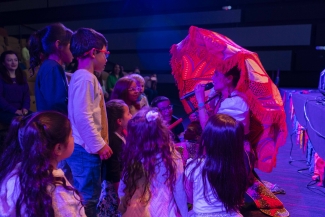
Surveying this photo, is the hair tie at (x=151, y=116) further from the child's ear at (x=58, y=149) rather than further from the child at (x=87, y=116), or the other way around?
the child's ear at (x=58, y=149)

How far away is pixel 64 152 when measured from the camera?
1.17m

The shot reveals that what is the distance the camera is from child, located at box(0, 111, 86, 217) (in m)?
1.04

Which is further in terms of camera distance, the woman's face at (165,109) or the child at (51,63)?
the woman's face at (165,109)

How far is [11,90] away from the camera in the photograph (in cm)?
323

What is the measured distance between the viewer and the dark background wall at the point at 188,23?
7.70 metres

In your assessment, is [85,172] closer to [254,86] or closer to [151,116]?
[151,116]

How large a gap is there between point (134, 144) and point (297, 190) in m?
2.07

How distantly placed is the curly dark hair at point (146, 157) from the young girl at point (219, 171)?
0.14 meters

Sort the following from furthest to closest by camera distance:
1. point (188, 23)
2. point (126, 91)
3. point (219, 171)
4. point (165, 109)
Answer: point (188, 23) < point (165, 109) < point (126, 91) < point (219, 171)

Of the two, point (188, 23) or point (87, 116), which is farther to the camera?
point (188, 23)

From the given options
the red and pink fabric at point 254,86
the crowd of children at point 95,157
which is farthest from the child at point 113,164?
the red and pink fabric at point 254,86

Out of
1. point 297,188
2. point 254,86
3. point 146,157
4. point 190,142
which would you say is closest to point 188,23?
point 297,188

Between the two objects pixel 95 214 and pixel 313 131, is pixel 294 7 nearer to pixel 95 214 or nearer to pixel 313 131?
pixel 313 131

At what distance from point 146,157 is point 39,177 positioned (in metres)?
0.55
